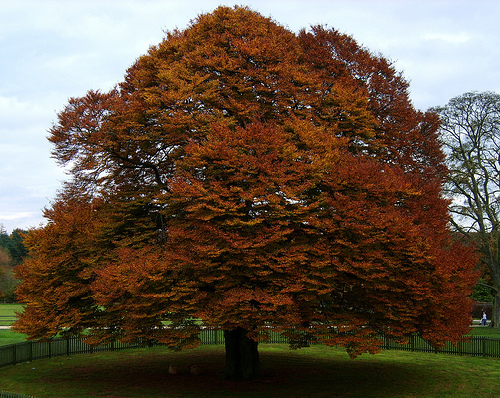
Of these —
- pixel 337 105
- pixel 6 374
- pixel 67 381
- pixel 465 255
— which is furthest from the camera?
pixel 6 374

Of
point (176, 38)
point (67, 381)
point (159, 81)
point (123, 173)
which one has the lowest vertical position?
point (67, 381)

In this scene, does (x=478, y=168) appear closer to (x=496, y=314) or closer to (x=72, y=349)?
(x=496, y=314)

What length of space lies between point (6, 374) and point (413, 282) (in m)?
19.0

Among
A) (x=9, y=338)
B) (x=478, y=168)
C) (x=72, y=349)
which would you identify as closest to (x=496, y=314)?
(x=478, y=168)

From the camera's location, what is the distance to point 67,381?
67.1 feet

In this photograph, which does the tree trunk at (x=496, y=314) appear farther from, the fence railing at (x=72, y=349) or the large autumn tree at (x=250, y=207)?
the large autumn tree at (x=250, y=207)

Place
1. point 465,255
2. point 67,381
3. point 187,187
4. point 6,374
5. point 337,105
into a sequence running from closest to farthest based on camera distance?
point 187,187 < point 465,255 < point 337,105 < point 67,381 < point 6,374

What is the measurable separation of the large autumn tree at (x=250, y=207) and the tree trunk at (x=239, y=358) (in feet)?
0.20

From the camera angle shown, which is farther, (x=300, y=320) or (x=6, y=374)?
(x=6, y=374)

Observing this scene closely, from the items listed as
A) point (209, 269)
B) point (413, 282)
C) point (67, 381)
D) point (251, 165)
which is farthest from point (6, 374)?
point (413, 282)

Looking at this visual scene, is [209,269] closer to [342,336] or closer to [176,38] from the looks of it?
[342,336]

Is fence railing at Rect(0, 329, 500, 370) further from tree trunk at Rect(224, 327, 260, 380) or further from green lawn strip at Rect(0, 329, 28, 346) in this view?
green lawn strip at Rect(0, 329, 28, 346)

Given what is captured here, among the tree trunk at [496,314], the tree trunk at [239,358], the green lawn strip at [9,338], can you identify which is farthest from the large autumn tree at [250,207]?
the tree trunk at [496,314]

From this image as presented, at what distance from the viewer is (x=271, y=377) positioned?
68.5 ft
